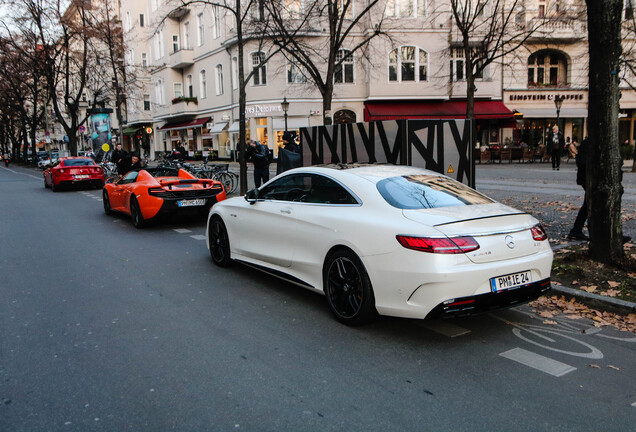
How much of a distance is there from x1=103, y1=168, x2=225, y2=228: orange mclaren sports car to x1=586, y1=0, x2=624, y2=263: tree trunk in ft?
23.5

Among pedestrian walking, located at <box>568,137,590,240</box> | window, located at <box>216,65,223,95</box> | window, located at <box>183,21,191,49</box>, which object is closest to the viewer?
pedestrian walking, located at <box>568,137,590,240</box>

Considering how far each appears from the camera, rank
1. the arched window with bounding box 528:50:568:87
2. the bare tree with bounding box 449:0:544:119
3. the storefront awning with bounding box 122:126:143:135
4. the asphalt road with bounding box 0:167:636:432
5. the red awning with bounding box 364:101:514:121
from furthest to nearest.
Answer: the storefront awning with bounding box 122:126:143:135 < the arched window with bounding box 528:50:568:87 < the red awning with bounding box 364:101:514:121 < the bare tree with bounding box 449:0:544:119 < the asphalt road with bounding box 0:167:636:432

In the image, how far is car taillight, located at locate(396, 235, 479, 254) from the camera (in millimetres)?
4117

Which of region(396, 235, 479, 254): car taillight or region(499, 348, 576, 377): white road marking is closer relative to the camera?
region(499, 348, 576, 377): white road marking

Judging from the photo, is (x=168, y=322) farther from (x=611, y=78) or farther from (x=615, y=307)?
(x=611, y=78)

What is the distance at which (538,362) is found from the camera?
13.2ft

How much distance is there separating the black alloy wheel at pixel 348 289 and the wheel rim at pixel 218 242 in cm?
243

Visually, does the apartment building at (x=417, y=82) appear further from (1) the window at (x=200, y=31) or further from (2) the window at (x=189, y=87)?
(2) the window at (x=189, y=87)

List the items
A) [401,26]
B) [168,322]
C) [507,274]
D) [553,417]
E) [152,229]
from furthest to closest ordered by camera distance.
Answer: [401,26] < [152,229] < [168,322] < [507,274] < [553,417]

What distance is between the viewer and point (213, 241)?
7.41 meters

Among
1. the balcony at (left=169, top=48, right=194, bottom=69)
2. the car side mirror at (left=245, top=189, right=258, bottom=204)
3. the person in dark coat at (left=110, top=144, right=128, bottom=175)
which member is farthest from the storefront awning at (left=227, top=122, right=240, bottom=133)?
the car side mirror at (left=245, top=189, right=258, bottom=204)

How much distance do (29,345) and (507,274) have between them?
403cm

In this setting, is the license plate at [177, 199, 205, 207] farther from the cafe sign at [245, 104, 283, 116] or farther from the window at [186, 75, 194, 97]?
the window at [186, 75, 194, 97]

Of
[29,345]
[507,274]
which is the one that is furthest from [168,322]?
[507,274]
